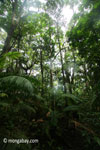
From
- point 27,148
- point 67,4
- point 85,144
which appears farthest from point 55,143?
point 67,4

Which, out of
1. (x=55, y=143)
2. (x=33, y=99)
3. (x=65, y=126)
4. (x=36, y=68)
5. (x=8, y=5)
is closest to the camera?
(x=55, y=143)

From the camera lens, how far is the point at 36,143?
3008 millimetres

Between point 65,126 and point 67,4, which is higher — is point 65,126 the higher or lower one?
the lower one

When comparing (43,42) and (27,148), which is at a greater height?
(43,42)

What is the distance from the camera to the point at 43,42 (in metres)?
7.61

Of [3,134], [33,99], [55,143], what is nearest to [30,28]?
[33,99]

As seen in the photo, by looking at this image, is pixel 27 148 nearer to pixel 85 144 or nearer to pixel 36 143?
pixel 36 143

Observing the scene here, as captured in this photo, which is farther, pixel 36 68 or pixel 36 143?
pixel 36 68

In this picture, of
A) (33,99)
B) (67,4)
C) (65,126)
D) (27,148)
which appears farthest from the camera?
(67,4)

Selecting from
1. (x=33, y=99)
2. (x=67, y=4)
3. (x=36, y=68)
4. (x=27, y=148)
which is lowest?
(x=27, y=148)

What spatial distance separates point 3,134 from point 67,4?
27.6 feet

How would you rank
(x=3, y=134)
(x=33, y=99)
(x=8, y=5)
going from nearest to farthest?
(x=3, y=134), (x=33, y=99), (x=8, y=5)

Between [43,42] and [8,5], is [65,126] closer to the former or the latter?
[43,42]

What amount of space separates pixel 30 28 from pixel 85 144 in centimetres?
792
